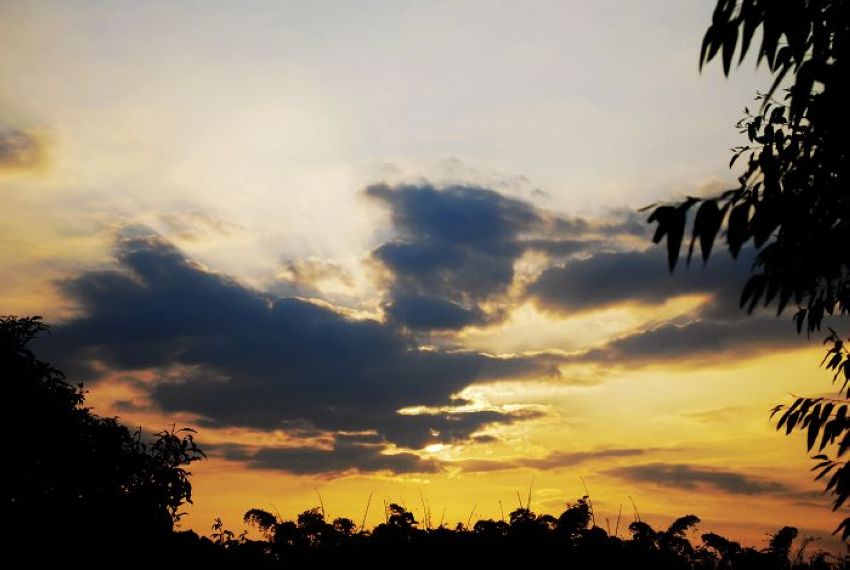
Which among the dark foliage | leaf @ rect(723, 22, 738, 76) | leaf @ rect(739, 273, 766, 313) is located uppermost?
leaf @ rect(723, 22, 738, 76)

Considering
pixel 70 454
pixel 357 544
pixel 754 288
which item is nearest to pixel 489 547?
pixel 357 544

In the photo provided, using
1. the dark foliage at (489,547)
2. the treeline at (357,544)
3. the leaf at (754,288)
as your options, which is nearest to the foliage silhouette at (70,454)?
the treeline at (357,544)

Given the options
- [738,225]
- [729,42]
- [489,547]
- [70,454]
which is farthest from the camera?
[70,454]

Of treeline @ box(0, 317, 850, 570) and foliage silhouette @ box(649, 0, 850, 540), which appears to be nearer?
foliage silhouette @ box(649, 0, 850, 540)

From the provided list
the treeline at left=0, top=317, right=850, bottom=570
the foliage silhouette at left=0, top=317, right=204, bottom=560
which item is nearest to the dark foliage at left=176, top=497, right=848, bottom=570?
the treeline at left=0, top=317, right=850, bottom=570

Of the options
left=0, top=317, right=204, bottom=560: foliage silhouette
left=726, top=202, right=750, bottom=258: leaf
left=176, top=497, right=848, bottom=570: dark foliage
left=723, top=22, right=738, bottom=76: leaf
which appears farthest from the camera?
left=0, top=317, right=204, bottom=560: foliage silhouette

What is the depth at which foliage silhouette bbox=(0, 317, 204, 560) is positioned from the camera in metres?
21.6

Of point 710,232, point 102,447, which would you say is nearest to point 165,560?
point 102,447

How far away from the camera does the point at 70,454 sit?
23.3 metres

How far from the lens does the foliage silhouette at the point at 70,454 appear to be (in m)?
21.6

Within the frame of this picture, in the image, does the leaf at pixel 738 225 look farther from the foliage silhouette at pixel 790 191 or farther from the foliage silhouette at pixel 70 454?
the foliage silhouette at pixel 70 454

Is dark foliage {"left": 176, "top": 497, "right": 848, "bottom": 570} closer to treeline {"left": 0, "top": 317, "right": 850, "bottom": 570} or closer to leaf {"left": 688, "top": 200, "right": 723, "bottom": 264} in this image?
treeline {"left": 0, "top": 317, "right": 850, "bottom": 570}

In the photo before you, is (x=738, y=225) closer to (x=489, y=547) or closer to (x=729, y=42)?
(x=729, y=42)

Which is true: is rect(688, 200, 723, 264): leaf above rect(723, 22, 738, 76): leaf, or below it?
below
